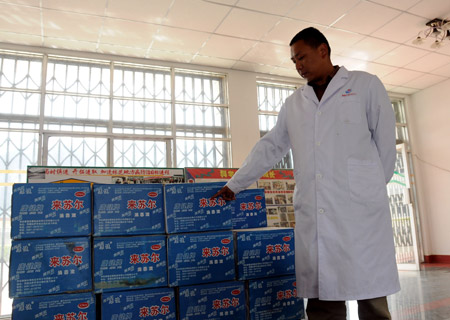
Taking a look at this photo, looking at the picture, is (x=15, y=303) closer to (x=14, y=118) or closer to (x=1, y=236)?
(x=1, y=236)

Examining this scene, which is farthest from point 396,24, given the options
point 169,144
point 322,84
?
point 322,84

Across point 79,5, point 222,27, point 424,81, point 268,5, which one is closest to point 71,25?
point 79,5

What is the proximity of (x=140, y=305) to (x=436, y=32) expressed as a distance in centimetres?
497

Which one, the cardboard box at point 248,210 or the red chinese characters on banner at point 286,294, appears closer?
the red chinese characters on banner at point 286,294

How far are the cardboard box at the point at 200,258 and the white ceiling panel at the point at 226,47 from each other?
3595mm

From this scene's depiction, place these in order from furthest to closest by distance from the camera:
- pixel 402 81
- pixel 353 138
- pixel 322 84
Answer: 1. pixel 402 81
2. pixel 322 84
3. pixel 353 138

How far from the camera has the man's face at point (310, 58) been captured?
149cm

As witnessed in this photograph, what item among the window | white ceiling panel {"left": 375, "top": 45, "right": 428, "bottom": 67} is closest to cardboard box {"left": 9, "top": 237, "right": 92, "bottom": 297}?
the window

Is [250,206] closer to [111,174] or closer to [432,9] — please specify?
[111,174]

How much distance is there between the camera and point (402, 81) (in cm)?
665

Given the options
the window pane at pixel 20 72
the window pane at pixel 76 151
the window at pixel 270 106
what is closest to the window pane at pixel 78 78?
the window pane at pixel 20 72

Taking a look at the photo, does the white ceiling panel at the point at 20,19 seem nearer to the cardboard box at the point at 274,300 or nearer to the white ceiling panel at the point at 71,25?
the white ceiling panel at the point at 71,25

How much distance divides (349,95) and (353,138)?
18cm

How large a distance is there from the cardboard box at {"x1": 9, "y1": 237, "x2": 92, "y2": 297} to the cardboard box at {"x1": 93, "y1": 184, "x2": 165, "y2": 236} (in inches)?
4.6
